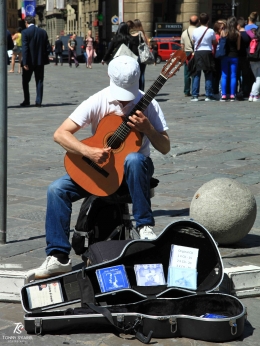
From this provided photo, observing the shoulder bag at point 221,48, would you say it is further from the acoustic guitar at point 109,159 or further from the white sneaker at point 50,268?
the white sneaker at point 50,268

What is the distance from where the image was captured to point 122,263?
3604 millimetres

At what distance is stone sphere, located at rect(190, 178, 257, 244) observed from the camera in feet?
15.5

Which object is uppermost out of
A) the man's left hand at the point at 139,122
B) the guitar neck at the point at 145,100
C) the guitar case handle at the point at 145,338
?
the guitar neck at the point at 145,100

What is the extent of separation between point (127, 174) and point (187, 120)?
25.6 feet

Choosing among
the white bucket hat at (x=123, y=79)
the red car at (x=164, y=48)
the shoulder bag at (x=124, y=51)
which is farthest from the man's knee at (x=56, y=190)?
the red car at (x=164, y=48)

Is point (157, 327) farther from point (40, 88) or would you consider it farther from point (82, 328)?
point (40, 88)

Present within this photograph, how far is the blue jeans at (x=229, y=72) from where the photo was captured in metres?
14.8

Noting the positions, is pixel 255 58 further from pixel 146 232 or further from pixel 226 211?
pixel 146 232

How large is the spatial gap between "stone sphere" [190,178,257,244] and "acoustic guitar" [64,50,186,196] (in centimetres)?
83

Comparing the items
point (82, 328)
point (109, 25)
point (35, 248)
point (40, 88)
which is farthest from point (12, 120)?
point (109, 25)

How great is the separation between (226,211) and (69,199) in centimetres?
115

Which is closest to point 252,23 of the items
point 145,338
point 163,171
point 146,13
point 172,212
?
point 163,171

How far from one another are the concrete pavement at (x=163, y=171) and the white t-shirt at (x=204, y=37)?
1172 mm

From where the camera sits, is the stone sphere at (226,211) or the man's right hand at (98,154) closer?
the man's right hand at (98,154)
